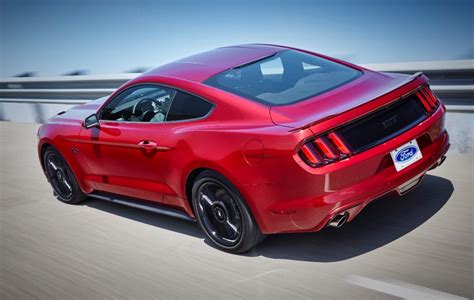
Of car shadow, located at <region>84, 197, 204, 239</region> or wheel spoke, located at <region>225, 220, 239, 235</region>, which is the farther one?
car shadow, located at <region>84, 197, 204, 239</region>

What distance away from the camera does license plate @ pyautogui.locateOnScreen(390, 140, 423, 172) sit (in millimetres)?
4121

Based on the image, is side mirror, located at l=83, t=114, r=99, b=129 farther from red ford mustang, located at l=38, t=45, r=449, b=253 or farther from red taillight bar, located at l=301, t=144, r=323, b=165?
red taillight bar, located at l=301, t=144, r=323, b=165

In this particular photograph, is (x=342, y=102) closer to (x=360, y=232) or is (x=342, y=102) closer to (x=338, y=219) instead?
(x=338, y=219)

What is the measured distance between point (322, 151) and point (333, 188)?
24 cm

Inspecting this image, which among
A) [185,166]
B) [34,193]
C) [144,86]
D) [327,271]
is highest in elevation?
[144,86]

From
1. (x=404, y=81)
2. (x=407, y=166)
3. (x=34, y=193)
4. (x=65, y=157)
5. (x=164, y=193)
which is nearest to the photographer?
(x=407, y=166)

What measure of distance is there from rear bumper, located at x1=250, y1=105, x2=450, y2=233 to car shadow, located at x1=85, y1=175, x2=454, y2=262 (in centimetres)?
38

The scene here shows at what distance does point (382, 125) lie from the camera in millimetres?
4098

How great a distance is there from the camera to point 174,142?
15.6 feet

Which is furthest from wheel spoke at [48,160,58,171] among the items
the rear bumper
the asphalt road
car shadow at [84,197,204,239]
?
the rear bumper

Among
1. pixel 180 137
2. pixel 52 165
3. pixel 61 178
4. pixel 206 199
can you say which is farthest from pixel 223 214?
pixel 52 165

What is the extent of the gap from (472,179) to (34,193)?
4698mm

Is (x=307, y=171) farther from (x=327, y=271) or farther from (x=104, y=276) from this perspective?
(x=104, y=276)

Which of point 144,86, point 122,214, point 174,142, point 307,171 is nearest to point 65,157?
point 122,214
